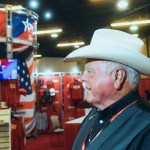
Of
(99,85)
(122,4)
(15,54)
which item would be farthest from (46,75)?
(99,85)

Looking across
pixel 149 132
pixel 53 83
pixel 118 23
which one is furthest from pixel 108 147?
pixel 53 83

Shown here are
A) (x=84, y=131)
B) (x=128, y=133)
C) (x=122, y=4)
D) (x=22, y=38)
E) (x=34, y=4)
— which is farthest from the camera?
(x=34, y=4)

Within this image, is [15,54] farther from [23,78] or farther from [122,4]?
[122,4]

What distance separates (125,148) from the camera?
1.34m

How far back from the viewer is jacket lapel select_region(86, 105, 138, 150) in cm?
144

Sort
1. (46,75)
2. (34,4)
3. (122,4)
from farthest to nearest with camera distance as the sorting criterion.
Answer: (46,75)
(34,4)
(122,4)

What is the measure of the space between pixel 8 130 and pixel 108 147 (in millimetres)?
4409

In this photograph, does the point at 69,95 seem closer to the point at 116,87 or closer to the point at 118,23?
the point at 118,23

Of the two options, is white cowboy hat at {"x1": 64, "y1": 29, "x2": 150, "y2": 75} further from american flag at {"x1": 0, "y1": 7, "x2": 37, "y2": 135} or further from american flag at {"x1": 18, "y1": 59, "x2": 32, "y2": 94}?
american flag at {"x1": 18, "y1": 59, "x2": 32, "y2": 94}

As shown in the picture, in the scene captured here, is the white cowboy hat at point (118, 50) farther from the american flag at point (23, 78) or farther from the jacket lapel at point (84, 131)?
the american flag at point (23, 78)

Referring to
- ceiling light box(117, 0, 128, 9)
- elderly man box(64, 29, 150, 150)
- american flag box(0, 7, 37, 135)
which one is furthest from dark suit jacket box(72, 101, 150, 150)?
ceiling light box(117, 0, 128, 9)

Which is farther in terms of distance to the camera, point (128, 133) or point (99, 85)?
point (99, 85)

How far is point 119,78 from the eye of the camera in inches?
65.0

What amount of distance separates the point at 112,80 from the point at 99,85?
0.25ft
